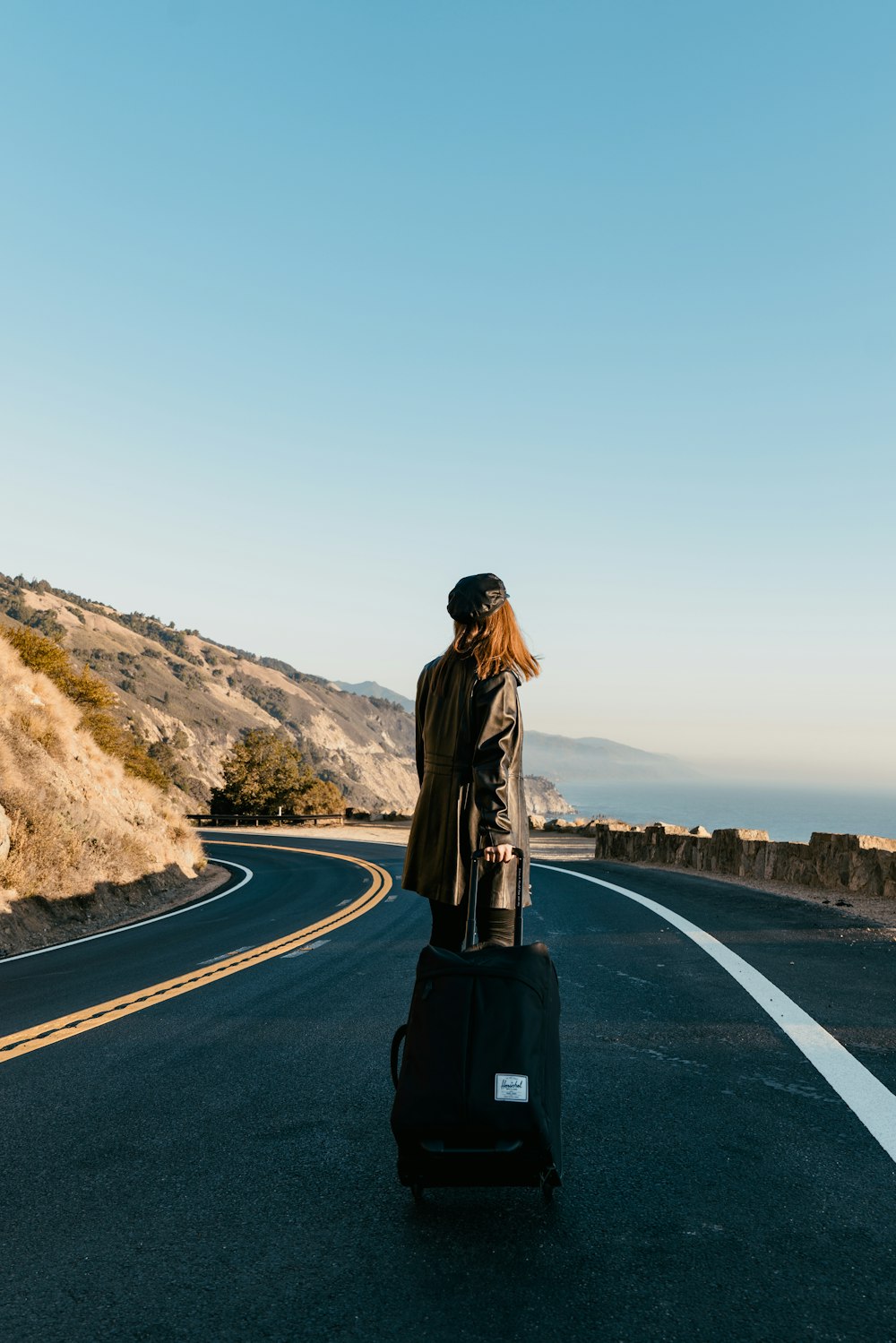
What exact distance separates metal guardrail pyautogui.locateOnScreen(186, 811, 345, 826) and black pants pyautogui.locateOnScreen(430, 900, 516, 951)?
53.6 meters

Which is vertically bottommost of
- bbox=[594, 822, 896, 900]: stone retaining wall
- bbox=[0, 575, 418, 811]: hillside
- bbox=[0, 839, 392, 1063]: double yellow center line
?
bbox=[0, 839, 392, 1063]: double yellow center line

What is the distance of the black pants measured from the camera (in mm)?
3896

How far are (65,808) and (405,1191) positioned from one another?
1424cm

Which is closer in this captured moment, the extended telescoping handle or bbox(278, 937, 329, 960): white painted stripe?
the extended telescoping handle

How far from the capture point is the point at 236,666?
177750 millimetres

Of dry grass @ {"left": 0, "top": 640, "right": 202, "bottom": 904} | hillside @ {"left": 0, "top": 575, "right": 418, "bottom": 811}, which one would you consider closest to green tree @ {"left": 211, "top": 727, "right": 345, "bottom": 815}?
hillside @ {"left": 0, "top": 575, "right": 418, "bottom": 811}

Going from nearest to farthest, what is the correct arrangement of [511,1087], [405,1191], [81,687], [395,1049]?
[511,1087] < [405,1191] < [395,1049] < [81,687]

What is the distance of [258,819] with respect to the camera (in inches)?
2291

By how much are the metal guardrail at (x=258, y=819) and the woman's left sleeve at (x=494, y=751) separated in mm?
53814

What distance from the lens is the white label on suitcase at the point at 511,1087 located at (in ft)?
9.82

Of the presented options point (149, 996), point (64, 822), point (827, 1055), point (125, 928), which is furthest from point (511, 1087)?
point (64, 822)

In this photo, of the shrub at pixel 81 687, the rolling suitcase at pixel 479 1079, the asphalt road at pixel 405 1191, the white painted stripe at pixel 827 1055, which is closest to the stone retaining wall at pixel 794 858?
the white painted stripe at pixel 827 1055

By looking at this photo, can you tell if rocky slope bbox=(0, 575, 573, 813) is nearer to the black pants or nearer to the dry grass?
the dry grass

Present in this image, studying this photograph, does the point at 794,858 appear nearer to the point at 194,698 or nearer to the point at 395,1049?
the point at 395,1049
